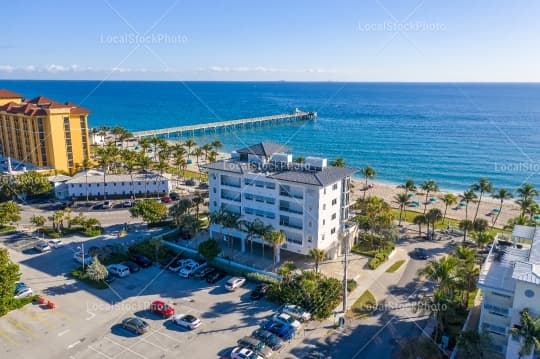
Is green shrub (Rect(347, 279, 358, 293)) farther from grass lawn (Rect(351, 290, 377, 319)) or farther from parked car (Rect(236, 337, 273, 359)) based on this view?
parked car (Rect(236, 337, 273, 359))

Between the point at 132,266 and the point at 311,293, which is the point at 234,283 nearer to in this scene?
the point at 311,293

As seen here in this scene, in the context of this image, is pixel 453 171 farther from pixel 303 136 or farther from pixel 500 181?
pixel 303 136

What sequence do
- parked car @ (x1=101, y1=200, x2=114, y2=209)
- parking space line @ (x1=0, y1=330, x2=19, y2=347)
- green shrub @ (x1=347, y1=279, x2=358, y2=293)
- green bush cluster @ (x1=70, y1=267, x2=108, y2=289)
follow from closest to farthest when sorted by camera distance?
parking space line @ (x1=0, y1=330, x2=19, y2=347), green shrub @ (x1=347, y1=279, x2=358, y2=293), green bush cluster @ (x1=70, y1=267, x2=108, y2=289), parked car @ (x1=101, y1=200, x2=114, y2=209)

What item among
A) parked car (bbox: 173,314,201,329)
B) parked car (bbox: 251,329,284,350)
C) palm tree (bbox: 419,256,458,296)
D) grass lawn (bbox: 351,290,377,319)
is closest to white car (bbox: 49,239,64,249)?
parked car (bbox: 173,314,201,329)

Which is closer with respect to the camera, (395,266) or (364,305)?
(364,305)

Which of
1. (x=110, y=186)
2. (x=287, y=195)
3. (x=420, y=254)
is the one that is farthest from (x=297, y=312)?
(x=110, y=186)

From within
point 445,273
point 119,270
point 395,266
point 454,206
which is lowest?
point 454,206

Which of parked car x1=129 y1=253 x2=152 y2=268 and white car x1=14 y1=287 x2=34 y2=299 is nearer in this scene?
white car x1=14 y1=287 x2=34 y2=299
